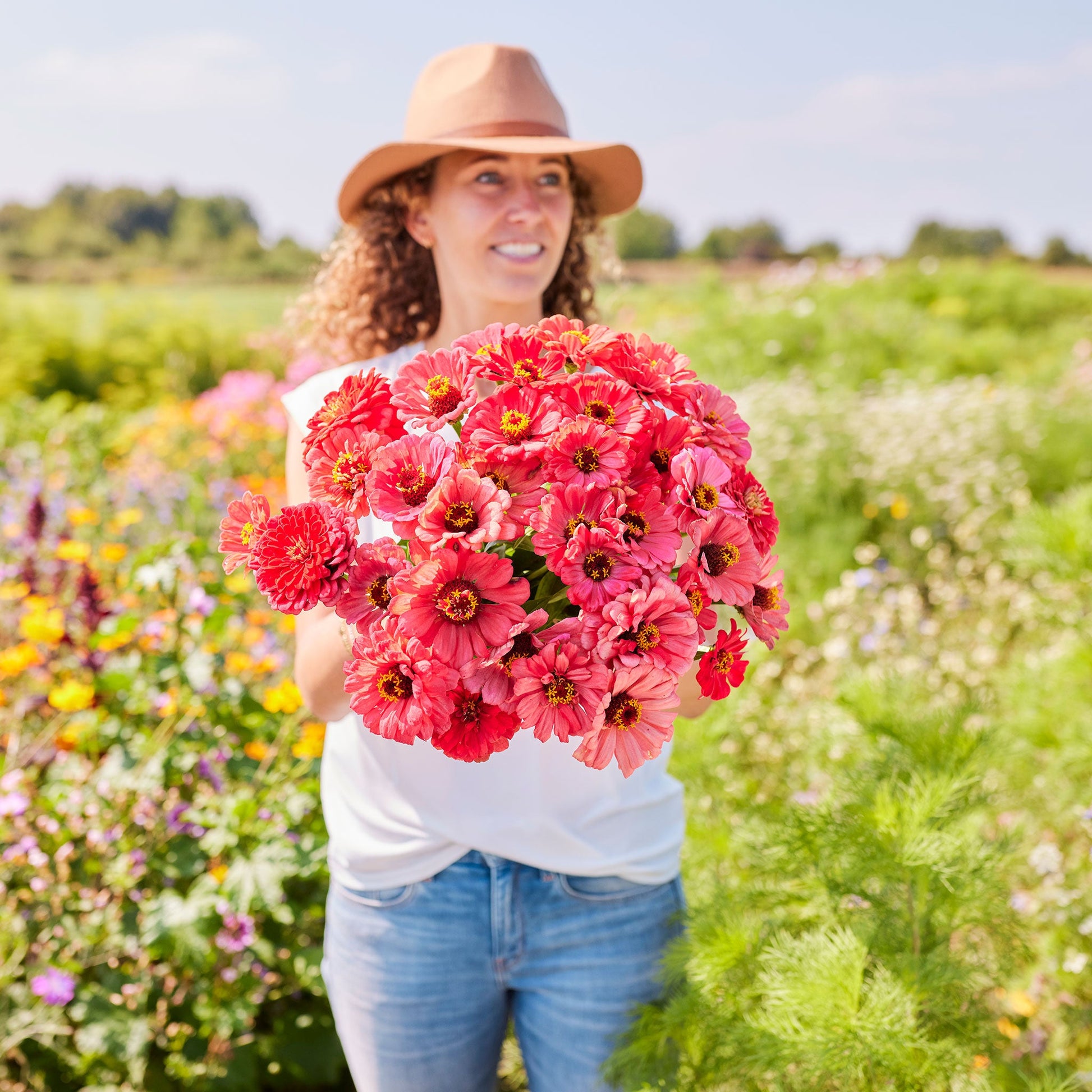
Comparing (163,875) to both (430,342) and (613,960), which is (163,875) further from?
(430,342)

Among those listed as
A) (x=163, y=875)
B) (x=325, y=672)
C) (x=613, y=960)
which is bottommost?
(x=163, y=875)

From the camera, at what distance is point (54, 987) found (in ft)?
5.41

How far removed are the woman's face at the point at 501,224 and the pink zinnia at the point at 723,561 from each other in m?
0.77

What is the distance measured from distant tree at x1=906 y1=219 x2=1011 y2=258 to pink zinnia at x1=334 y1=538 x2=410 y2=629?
3086 cm

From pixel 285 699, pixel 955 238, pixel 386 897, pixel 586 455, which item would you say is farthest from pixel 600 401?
pixel 955 238

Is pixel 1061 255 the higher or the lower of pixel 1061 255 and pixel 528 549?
the higher

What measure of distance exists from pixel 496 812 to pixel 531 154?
0.97 meters

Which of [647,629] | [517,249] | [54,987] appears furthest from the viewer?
[54,987]

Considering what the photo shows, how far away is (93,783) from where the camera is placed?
1861 mm

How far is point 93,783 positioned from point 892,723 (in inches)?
58.1

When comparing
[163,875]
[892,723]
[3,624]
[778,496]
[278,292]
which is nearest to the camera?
[892,723]

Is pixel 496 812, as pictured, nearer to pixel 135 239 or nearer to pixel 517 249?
pixel 517 249

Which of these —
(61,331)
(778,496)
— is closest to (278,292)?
(61,331)

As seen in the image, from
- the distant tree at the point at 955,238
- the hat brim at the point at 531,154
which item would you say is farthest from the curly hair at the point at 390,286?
the distant tree at the point at 955,238
